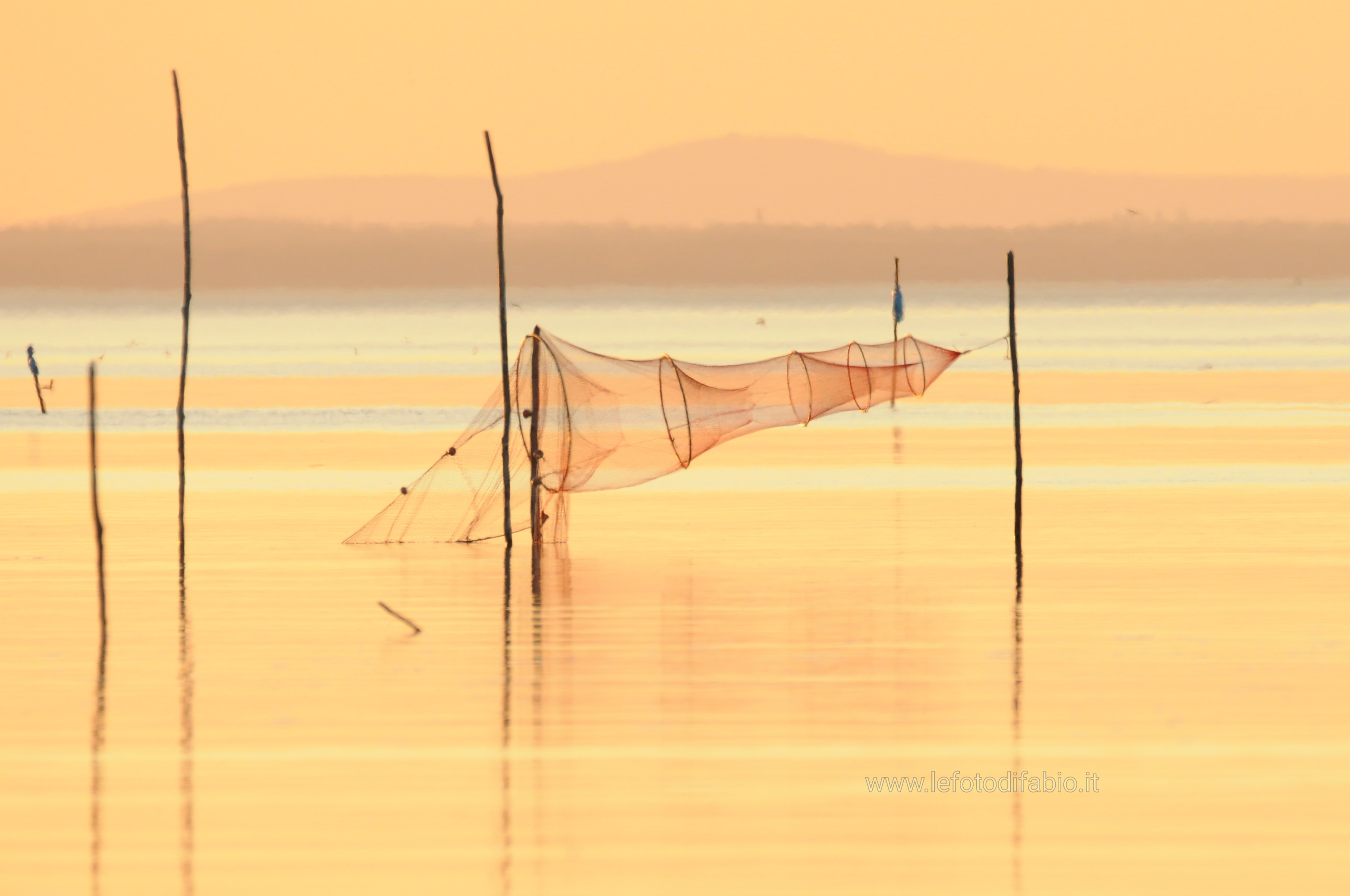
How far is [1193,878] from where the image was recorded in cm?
759

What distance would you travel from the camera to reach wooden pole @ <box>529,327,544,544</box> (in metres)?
16.6

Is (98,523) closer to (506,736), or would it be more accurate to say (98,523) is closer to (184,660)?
(184,660)

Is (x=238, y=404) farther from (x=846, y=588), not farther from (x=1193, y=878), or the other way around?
(x=1193, y=878)

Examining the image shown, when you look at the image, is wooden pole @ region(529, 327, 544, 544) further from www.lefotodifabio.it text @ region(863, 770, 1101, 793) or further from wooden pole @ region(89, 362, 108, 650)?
www.lefotodifabio.it text @ region(863, 770, 1101, 793)

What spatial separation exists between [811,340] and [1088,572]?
196ft

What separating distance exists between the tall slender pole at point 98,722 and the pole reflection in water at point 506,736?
1711 millimetres

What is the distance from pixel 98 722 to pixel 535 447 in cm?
709

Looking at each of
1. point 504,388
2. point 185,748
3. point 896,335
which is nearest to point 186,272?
point 504,388

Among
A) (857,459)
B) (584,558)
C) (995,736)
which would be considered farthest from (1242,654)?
(857,459)

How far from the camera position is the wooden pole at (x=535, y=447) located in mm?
16641

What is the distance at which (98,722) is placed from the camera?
1030cm

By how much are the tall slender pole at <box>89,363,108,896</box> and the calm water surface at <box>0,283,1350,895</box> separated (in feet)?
0.13

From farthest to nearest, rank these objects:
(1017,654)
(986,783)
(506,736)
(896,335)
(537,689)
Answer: (896,335) → (1017,654) → (537,689) → (506,736) → (986,783)

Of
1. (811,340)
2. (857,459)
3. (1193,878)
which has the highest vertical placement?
(811,340)
